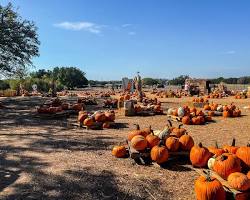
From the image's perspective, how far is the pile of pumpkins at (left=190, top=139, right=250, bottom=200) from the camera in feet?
18.3

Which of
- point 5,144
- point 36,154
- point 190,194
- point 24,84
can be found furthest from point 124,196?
point 24,84

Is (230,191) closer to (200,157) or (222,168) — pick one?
(222,168)

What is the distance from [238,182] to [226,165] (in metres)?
0.63

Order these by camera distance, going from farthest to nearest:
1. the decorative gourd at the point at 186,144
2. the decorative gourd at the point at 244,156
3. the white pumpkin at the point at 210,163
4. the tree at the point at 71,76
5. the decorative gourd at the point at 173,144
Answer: the tree at the point at 71,76, the decorative gourd at the point at 186,144, the decorative gourd at the point at 173,144, the white pumpkin at the point at 210,163, the decorative gourd at the point at 244,156

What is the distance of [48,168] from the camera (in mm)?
7738

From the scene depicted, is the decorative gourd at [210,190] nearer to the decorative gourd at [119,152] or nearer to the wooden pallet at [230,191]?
the wooden pallet at [230,191]

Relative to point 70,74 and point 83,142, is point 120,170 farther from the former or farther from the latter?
point 70,74

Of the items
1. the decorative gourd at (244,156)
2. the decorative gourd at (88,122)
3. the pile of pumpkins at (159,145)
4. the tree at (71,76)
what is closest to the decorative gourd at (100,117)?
the decorative gourd at (88,122)

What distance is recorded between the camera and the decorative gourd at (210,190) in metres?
5.54

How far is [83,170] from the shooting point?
24.9 feet

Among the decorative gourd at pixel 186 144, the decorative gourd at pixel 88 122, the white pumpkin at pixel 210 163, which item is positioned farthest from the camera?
the decorative gourd at pixel 88 122

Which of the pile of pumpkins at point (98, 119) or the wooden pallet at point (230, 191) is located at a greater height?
the pile of pumpkins at point (98, 119)

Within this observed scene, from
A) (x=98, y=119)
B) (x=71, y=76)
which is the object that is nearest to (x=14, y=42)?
(x=98, y=119)

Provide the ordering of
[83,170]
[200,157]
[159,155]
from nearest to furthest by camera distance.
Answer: [200,157], [83,170], [159,155]
